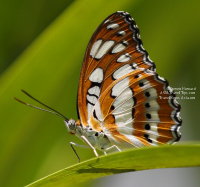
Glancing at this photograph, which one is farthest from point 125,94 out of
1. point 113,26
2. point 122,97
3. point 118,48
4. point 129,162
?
point 129,162

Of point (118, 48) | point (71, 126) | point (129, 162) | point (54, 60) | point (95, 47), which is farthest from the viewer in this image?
point (118, 48)

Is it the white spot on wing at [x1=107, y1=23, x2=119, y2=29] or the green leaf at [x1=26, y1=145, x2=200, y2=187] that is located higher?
the white spot on wing at [x1=107, y1=23, x2=119, y2=29]

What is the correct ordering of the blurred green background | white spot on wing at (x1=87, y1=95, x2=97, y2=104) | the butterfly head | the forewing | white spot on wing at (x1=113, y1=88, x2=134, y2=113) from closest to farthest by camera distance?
the blurred green background → the butterfly head → the forewing → white spot on wing at (x1=87, y1=95, x2=97, y2=104) → white spot on wing at (x1=113, y1=88, x2=134, y2=113)

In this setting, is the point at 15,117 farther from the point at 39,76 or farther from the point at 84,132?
the point at 84,132

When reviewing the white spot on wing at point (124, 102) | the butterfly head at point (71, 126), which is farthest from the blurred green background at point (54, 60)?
the white spot on wing at point (124, 102)

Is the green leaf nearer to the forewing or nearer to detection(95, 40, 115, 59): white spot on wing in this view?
the forewing

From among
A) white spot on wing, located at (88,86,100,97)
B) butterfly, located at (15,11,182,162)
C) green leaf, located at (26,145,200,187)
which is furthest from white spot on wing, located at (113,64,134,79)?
green leaf, located at (26,145,200,187)

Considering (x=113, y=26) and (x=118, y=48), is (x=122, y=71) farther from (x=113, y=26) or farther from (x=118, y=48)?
(x=113, y=26)
